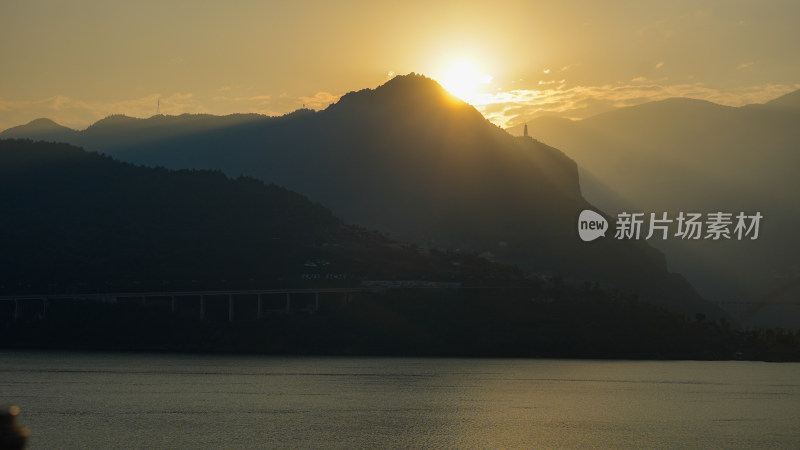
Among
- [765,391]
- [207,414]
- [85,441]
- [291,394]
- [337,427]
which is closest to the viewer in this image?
[85,441]

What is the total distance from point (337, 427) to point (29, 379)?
55.7 meters

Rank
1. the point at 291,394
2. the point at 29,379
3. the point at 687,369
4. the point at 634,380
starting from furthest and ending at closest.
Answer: the point at 687,369 < the point at 634,380 < the point at 29,379 < the point at 291,394

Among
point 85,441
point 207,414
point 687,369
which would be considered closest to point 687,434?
point 207,414

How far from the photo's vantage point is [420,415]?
89.0 m

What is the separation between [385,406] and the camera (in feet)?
313

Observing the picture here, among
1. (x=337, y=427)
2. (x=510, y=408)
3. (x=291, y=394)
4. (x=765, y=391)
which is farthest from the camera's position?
(x=765, y=391)

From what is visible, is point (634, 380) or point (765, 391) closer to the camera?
point (765, 391)

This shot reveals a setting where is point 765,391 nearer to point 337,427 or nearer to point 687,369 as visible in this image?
point 687,369

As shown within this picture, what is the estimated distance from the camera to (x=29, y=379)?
116000 mm

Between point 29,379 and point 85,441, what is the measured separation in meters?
55.5

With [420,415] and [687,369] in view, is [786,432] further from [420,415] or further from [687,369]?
[687,369]

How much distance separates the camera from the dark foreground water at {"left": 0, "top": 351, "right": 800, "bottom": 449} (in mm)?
72062

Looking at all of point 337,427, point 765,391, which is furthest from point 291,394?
point 765,391

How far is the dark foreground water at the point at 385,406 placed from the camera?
236ft
